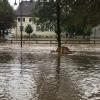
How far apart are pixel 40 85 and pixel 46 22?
1236 inches

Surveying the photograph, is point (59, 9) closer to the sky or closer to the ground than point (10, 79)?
closer to the sky

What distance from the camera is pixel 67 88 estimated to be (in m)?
15.7

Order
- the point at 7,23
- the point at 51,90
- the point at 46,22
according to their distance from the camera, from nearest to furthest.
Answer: the point at 51,90, the point at 46,22, the point at 7,23

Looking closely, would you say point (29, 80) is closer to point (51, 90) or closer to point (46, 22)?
point (51, 90)

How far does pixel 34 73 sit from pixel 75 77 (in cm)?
260

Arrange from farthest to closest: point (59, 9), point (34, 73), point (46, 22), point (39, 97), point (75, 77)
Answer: point (46, 22)
point (59, 9)
point (34, 73)
point (75, 77)
point (39, 97)

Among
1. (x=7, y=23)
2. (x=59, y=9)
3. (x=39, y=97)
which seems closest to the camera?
(x=39, y=97)

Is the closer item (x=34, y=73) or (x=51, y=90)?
(x=51, y=90)

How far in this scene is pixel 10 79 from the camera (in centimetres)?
1842

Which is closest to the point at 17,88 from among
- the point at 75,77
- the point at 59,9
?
the point at 75,77

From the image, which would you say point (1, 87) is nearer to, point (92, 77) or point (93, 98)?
point (93, 98)

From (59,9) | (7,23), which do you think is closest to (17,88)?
(59,9)

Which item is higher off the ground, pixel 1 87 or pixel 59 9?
pixel 59 9

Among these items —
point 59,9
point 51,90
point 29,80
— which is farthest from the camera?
point 59,9
